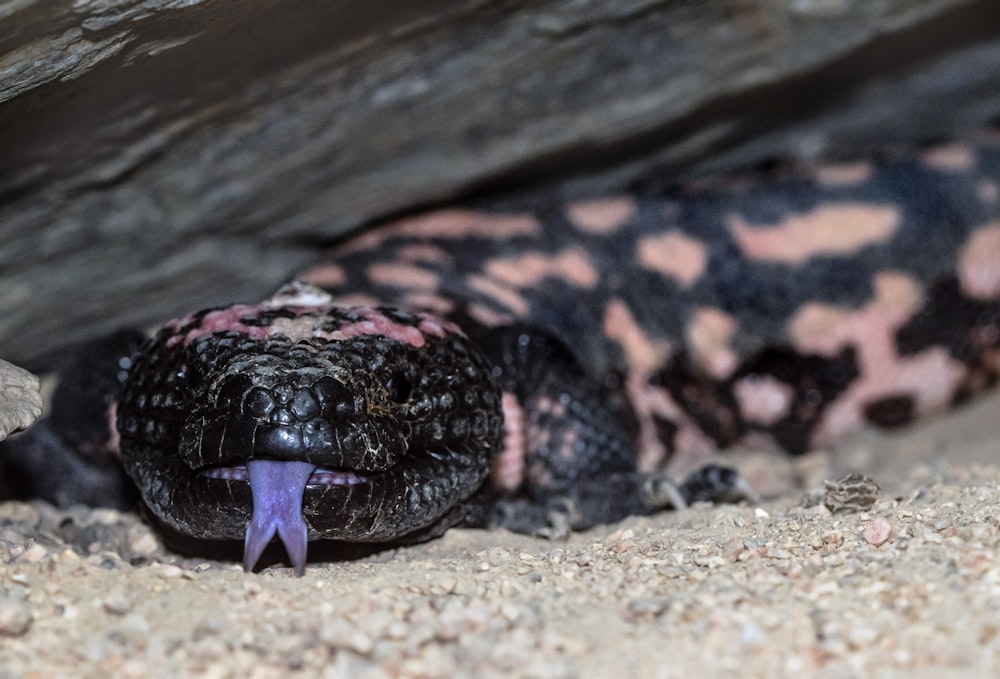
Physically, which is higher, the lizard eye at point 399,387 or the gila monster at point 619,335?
the lizard eye at point 399,387

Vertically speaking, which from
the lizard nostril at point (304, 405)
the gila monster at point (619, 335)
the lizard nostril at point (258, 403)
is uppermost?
the lizard nostril at point (258, 403)

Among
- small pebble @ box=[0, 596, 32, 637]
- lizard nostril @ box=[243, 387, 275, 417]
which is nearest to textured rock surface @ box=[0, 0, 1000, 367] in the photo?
lizard nostril @ box=[243, 387, 275, 417]

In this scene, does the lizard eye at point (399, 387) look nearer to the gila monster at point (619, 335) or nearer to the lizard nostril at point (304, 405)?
the gila monster at point (619, 335)

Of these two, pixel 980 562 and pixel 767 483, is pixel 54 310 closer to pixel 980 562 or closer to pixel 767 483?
pixel 767 483

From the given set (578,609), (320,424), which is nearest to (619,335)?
(320,424)

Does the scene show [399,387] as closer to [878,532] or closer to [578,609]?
[578,609]

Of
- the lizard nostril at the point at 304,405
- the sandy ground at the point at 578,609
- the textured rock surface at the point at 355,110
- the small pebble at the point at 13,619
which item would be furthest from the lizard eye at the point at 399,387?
the small pebble at the point at 13,619

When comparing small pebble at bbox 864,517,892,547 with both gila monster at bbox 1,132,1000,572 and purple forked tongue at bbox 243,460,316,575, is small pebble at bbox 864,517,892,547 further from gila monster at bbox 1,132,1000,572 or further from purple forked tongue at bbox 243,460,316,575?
purple forked tongue at bbox 243,460,316,575
